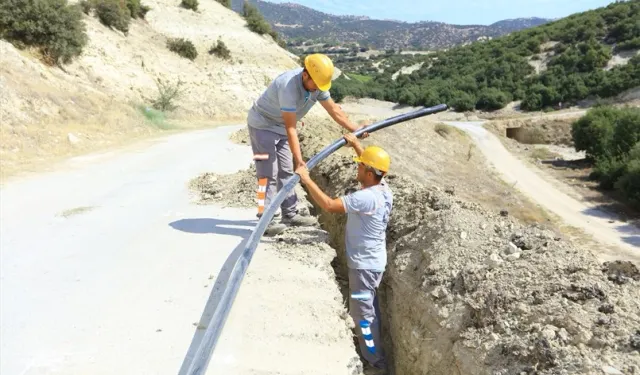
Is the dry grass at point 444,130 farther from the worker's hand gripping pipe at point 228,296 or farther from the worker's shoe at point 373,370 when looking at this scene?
the worker's shoe at point 373,370

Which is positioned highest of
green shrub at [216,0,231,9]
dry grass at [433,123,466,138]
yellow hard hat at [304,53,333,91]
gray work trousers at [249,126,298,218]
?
green shrub at [216,0,231,9]

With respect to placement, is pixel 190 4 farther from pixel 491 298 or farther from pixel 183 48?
pixel 491 298

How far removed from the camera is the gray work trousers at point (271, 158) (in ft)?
18.6

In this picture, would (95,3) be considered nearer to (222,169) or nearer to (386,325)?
(222,169)

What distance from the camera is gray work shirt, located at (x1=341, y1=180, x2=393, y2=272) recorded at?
4508 mm

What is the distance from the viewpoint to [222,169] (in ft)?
35.6

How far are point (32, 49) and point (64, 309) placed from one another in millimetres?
18318

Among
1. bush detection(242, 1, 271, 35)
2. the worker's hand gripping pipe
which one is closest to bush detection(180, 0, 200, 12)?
Answer: bush detection(242, 1, 271, 35)

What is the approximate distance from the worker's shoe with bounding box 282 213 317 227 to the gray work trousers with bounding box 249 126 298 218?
517 millimetres

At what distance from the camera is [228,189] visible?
803cm

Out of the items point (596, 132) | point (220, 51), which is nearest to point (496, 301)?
point (596, 132)

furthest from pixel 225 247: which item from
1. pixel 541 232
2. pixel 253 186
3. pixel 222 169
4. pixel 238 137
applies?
pixel 238 137

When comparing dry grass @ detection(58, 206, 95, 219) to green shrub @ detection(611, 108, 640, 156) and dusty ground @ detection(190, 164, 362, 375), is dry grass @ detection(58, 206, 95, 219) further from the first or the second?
green shrub @ detection(611, 108, 640, 156)

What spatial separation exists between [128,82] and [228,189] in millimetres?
17972
